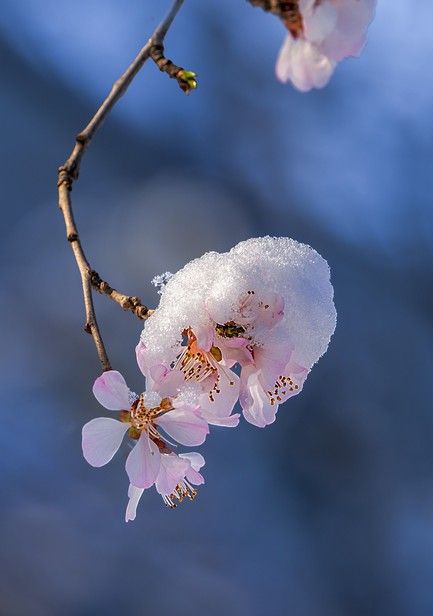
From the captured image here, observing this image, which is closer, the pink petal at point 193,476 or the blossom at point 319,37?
the blossom at point 319,37

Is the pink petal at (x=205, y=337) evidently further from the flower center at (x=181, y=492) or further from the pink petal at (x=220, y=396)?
the flower center at (x=181, y=492)

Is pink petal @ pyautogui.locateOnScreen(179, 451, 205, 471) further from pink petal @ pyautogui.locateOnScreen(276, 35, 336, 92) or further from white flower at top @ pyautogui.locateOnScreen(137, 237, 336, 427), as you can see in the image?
pink petal @ pyautogui.locateOnScreen(276, 35, 336, 92)

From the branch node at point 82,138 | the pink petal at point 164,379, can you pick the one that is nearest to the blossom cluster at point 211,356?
the pink petal at point 164,379

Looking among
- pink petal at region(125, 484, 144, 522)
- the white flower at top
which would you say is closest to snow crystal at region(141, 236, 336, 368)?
the white flower at top

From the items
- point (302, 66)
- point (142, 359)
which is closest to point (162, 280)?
point (142, 359)

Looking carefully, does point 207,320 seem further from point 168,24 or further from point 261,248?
point 168,24

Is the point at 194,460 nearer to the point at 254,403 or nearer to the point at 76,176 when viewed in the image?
the point at 254,403
